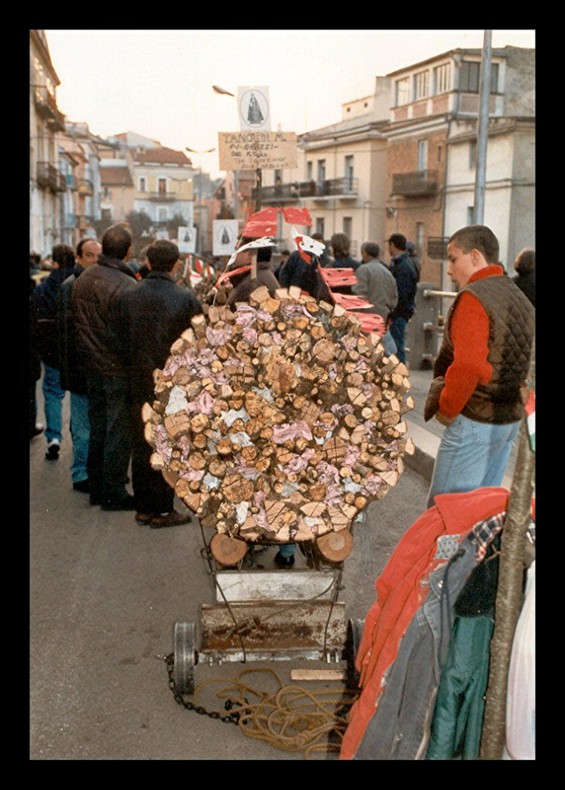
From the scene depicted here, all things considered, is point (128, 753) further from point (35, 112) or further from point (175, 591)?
point (35, 112)

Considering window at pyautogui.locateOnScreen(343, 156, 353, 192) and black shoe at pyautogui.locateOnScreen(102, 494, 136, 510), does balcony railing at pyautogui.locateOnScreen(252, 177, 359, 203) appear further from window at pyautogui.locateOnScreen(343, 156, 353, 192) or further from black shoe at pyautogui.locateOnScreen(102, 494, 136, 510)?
black shoe at pyautogui.locateOnScreen(102, 494, 136, 510)

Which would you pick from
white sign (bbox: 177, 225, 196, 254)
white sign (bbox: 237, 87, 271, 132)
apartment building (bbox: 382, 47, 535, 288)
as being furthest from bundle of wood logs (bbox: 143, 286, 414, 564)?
apartment building (bbox: 382, 47, 535, 288)

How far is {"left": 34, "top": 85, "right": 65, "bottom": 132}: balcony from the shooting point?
44.3 metres

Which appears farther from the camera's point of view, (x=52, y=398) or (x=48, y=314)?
(x=52, y=398)

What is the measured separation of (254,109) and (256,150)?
Result: 544 millimetres

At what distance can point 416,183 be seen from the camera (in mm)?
40719

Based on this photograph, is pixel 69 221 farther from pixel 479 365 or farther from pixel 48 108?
pixel 479 365

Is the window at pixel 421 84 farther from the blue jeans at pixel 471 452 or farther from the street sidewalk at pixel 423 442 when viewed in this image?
the blue jeans at pixel 471 452

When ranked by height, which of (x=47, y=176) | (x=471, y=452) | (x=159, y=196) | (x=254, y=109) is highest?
(x=159, y=196)

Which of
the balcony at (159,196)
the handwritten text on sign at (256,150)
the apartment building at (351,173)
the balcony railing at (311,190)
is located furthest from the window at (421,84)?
the balcony at (159,196)

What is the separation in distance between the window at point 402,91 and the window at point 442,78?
227cm

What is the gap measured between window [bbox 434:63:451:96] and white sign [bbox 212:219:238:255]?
29.6 meters

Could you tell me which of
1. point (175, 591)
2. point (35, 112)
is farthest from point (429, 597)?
point (35, 112)

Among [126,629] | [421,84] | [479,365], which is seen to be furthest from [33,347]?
[421,84]
